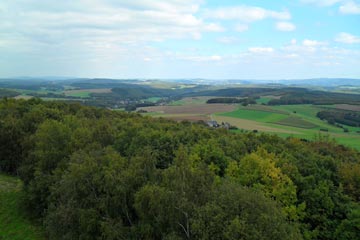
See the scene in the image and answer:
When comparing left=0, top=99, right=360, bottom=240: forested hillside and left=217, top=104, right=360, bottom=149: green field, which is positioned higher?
left=0, top=99, right=360, bottom=240: forested hillside

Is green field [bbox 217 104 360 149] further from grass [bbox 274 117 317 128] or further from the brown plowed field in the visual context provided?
the brown plowed field

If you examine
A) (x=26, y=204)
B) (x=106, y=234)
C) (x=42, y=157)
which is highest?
(x=42, y=157)

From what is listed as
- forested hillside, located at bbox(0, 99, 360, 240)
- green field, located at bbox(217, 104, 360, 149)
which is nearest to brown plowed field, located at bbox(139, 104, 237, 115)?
green field, located at bbox(217, 104, 360, 149)

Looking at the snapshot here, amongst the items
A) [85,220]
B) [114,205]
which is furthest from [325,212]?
[85,220]

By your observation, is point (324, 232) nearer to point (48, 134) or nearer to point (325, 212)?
point (325, 212)

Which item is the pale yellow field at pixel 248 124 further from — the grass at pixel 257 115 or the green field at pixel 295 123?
the grass at pixel 257 115

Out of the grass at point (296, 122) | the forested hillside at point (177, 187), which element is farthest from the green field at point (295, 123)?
the forested hillside at point (177, 187)
